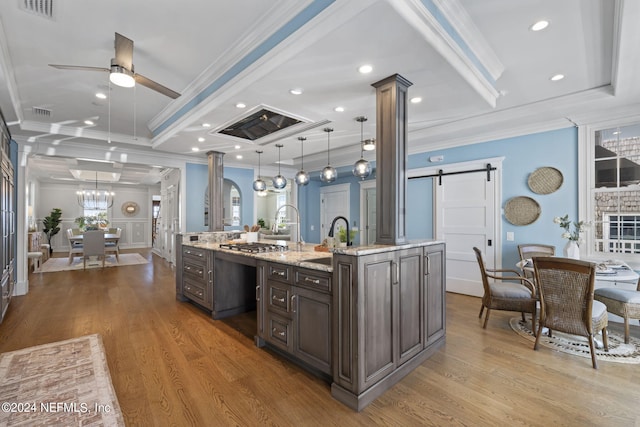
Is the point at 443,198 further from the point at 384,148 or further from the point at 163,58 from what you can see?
the point at 163,58

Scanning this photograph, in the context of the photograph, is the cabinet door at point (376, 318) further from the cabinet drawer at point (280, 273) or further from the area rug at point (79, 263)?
the area rug at point (79, 263)

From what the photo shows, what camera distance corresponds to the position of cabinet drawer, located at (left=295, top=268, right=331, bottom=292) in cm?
223

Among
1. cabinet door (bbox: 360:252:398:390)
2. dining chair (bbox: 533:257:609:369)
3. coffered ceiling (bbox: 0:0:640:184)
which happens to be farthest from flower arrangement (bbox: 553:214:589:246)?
cabinet door (bbox: 360:252:398:390)

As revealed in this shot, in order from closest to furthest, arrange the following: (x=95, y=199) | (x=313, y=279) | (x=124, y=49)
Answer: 1. (x=313, y=279)
2. (x=124, y=49)
3. (x=95, y=199)

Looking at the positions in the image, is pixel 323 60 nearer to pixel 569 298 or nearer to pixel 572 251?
pixel 569 298

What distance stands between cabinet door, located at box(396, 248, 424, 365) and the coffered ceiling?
165 cm

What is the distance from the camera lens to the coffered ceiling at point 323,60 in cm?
219

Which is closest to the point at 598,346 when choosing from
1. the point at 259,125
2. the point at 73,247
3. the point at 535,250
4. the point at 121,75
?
the point at 535,250

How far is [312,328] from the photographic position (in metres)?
2.37

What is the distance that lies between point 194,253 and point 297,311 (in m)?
2.38

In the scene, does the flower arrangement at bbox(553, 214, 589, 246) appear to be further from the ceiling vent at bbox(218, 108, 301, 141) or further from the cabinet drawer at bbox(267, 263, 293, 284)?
the ceiling vent at bbox(218, 108, 301, 141)

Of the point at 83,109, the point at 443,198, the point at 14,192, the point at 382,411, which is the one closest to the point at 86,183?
Answer: the point at 14,192

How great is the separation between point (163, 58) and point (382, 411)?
12.0ft

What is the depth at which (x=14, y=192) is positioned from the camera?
4.96m
